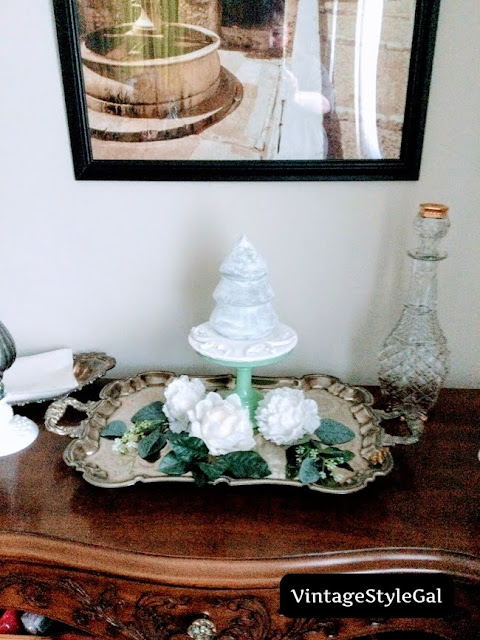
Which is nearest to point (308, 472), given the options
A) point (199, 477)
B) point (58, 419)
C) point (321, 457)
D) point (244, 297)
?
point (321, 457)

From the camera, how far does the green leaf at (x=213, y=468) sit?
0.78 meters

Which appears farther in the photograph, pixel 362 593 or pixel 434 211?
pixel 434 211

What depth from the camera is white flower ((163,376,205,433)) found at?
0.86 metres

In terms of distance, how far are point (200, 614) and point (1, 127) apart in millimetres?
849

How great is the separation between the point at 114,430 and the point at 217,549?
28 centimetres

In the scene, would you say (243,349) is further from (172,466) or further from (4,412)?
(4,412)

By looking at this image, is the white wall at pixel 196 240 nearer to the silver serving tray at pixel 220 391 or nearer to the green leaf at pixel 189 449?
the silver serving tray at pixel 220 391

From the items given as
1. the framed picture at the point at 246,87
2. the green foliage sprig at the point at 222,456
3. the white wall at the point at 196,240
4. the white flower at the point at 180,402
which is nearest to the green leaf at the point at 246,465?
the green foliage sprig at the point at 222,456

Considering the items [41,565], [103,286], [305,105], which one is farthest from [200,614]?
[305,105]

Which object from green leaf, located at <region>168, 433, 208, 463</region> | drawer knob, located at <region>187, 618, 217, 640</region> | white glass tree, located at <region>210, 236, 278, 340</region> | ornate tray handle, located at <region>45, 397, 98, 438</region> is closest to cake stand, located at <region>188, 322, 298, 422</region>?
white glass tree, located at <region>210, 236, 278, 340</region>

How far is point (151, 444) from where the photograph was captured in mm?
848

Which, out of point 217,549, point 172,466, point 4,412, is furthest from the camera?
point 4,412

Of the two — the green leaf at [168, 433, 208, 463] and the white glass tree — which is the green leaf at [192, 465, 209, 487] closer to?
the green leaf at [168, 433, 208, 463]

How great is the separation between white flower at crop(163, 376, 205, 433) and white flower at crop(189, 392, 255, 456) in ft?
0.15
